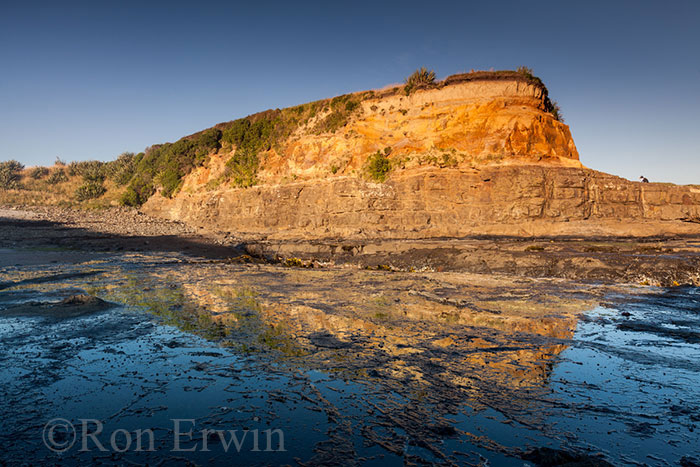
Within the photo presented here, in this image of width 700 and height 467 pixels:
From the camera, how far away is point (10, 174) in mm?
44688

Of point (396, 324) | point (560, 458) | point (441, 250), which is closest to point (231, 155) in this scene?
point (441, 250)

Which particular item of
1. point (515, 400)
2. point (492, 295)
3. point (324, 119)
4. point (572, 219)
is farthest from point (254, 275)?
point (324, 119)

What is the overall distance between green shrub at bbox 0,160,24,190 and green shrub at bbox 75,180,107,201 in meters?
7.32

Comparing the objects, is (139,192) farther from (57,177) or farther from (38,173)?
(38,173)

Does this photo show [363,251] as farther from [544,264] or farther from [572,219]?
[572,219]

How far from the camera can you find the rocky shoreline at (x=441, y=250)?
12375mm

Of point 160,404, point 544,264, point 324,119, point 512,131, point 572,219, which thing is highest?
point 324,119

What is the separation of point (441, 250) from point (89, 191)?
43.3m

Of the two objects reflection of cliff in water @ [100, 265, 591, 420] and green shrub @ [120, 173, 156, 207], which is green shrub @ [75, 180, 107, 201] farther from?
reflection of cliff in water @ [100, 265, 591, 420]

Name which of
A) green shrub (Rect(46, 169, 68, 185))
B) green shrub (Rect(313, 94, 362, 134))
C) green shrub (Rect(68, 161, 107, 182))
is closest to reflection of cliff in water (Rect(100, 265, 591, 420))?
green shrub (Rect(313, 94, 362, 134))

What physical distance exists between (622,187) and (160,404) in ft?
76.3

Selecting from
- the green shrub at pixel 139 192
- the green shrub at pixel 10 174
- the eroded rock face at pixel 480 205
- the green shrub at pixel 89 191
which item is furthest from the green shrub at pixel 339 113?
the green shrub at pixel 10 174

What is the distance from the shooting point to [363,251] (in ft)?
57.9

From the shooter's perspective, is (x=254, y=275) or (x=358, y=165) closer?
(x=254, y=275)
